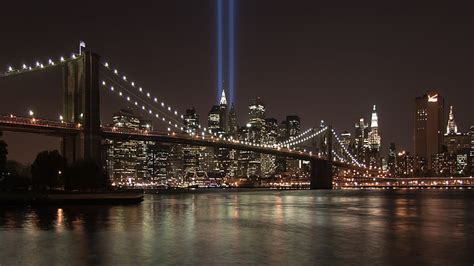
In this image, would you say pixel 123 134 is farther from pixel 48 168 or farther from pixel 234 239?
pixel 234 239

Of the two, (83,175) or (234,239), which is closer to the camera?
(234,239)

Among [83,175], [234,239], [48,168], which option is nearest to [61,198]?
[83,175]

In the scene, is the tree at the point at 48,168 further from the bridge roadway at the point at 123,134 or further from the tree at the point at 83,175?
the bridge roadway at the point at 123,134

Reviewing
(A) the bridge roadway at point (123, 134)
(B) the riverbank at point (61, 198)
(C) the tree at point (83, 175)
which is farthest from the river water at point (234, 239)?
(A) the bridge roadway at point (123, 134)

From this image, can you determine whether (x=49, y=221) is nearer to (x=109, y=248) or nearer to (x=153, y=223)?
(x=153, y=223)

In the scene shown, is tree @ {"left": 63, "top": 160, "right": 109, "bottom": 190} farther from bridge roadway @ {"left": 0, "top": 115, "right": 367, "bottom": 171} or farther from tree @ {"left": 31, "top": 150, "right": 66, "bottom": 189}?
bridge roadway @ {"left": 0, "top": 115, "right": 367, "bottom": 171}

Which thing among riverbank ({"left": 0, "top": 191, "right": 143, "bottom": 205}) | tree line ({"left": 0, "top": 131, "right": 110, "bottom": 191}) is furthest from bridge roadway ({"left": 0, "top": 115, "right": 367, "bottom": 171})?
riverbank ({"left": 0, "top": 191, "right": 143, "bottom": 205})
